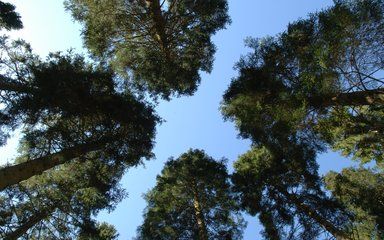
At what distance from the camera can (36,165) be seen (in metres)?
9.84

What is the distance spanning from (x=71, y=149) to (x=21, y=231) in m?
3.26

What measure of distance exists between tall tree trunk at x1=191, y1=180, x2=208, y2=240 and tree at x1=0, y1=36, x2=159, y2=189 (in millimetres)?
3286

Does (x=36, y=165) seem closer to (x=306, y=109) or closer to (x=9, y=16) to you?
(x=9, y=16)

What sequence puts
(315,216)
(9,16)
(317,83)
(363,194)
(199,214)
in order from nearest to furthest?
(317,83)
(9,16)
(315,216)
(199,214)
(363,194)

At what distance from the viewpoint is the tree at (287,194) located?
12.9 m

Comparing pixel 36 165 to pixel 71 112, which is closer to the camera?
pixel 36 165

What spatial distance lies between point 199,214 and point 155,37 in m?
7.54

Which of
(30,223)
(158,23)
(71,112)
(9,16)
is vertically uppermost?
(158,23)

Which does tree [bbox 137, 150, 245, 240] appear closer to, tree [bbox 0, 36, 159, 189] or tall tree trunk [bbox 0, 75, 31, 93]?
tree [bbox 0, 36, 159, 189]

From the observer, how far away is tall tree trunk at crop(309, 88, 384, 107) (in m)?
9.38

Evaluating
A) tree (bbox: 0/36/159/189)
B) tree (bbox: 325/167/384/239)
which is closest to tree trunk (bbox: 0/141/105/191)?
tree (bbox: 0/36/159/189)

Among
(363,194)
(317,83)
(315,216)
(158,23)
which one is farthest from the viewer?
(363,194)

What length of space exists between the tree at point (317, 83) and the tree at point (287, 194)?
1471 mm

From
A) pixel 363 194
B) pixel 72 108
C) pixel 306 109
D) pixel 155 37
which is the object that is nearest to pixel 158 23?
pixel 155 37
